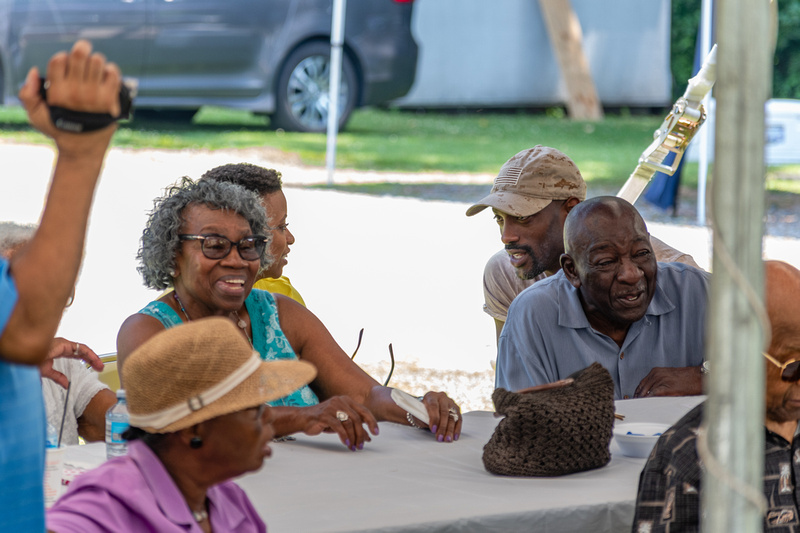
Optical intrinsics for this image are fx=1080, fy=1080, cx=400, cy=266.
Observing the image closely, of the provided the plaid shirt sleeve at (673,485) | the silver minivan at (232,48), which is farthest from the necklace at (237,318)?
the silver minivan at (232,48)

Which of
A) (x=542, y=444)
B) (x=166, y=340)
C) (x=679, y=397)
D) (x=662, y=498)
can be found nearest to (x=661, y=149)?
(x=679, y=397)

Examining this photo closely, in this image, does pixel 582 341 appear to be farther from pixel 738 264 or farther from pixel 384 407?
pixel 738 264

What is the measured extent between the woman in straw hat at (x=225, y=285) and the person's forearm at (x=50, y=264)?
138 centimetres

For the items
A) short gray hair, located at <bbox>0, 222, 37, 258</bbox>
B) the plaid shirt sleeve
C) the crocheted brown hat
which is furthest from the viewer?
short gray hair, located at <bbox>0, 222, 37, 258</bbox>

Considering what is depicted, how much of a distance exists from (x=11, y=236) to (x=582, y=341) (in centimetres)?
173

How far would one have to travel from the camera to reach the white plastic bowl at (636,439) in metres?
2.67

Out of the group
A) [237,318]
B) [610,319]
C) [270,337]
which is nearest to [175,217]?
[237,318]

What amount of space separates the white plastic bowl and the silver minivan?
958 centimetres

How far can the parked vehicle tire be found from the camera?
12602 mm

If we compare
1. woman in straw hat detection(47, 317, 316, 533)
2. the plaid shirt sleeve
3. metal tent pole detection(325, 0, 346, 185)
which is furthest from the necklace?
metal tent pole detection(325, 0, 346, 185)

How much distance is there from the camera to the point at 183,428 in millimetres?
1841

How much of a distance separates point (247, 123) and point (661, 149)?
10646 millimetres

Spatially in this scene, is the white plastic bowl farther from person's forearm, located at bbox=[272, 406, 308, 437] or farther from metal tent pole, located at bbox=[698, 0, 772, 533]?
metal tent pole, located at bbox=[698, 0, 772, 533]

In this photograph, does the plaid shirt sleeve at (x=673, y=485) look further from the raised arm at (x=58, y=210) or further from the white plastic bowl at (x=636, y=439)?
the raised arm at (x=58, y=210)
